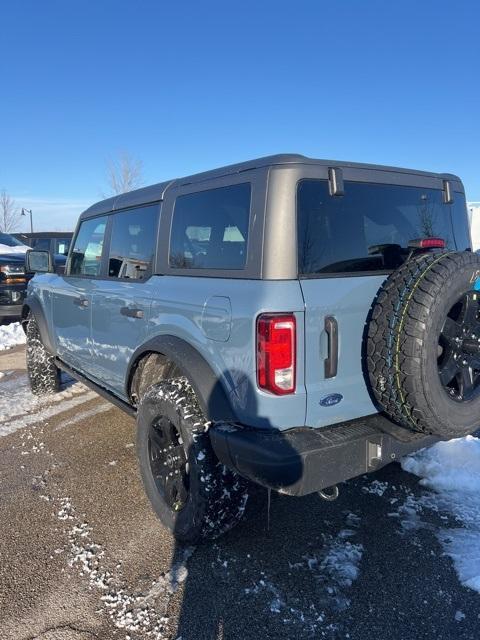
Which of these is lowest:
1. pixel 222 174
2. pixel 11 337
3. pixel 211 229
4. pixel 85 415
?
pixel 85 415

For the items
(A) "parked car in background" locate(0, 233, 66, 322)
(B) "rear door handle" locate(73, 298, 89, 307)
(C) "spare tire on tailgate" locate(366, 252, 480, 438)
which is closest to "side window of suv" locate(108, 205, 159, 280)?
(B) "rear door handle" locate(73, 298, 89, 307)

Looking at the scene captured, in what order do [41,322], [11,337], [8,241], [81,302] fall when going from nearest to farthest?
[81,302], [41,322], [11,337], [8,241]

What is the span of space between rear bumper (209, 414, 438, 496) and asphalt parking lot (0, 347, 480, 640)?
59 centimetres

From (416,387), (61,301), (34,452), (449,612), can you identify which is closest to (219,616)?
(449,612)

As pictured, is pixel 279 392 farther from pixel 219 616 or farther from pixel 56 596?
pixel 56 596

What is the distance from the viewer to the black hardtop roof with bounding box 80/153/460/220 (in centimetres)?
228

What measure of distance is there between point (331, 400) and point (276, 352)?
0.41 m

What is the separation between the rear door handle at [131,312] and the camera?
10.0 ft

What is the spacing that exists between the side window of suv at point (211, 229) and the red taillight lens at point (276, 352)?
1.27 feet

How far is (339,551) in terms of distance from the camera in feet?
8.54

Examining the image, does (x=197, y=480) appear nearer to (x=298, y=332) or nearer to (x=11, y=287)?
(x=298, y=332)

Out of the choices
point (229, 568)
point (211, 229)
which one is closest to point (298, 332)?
point (211, 229)

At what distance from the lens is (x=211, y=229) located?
2.64 m

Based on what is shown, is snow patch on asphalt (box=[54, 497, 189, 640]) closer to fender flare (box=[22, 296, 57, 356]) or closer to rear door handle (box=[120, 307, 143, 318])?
rear door handle (box=[120, 307, 143, 318])
